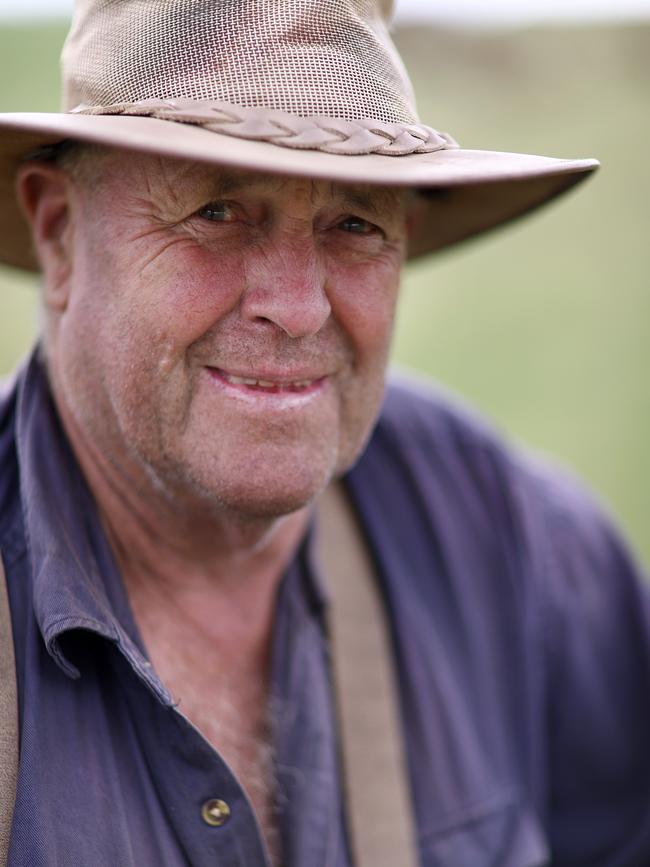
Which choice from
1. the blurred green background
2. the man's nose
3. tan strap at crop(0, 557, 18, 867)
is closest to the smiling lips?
the man's nose

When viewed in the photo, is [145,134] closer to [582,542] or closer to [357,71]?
[357,71]

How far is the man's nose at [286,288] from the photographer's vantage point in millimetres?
1677

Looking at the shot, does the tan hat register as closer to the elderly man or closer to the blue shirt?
the elderly man

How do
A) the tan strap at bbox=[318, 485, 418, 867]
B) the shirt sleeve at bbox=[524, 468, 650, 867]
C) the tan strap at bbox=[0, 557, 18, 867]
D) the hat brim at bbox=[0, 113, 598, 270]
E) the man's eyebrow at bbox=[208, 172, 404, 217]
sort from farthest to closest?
1. the shirt sleeve at bbox=[524, 468, 650, 867]
2. the tan strap at bbox=[318, 485, 418, 867]
3. the man's eyebrow at bbox=[208, 172, 404, 217]
4. the tan strap at bbox=[0, 557, 18, 867]
5. the hat brim at bbox=[0, 113, 598, 270]

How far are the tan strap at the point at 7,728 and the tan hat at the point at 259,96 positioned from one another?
83 cm

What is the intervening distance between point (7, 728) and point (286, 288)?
0.85 metres

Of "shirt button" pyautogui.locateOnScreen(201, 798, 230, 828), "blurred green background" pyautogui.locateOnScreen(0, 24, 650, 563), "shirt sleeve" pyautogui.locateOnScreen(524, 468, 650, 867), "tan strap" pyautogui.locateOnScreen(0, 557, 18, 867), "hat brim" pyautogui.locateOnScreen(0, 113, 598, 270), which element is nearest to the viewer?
"hat brim" pyautogui.locateOnScreen(0, 113, 598, 270)

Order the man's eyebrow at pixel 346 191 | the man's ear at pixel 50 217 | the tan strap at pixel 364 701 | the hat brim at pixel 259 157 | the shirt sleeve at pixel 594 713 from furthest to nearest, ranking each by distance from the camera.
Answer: the shirt sleeve at pixel 594 713 < the tan strap at pixel 364 701 < the man's ear at pixel 50 217 < the man's eyebrow at pixel 346 191 < the hat brim at pixel 259 157

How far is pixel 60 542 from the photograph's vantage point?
5.79 feet

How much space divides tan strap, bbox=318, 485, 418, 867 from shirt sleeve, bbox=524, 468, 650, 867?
1.90 ft

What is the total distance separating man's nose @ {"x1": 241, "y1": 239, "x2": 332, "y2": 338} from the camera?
168cm

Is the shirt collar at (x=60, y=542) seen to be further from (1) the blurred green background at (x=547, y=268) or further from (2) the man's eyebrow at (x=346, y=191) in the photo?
(1) the blurred green background at (x=547, y=268)

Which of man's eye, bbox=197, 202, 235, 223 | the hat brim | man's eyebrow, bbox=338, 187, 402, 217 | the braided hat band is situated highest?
the braided hat band

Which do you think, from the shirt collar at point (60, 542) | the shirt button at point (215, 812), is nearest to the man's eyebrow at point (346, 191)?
the shirt collar at point (60, 542)
